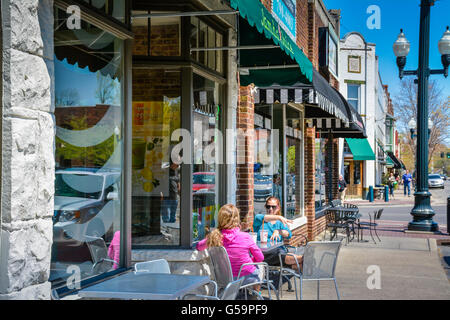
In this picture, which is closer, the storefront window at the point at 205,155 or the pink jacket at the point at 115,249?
the pink jacket at the point at 115,249

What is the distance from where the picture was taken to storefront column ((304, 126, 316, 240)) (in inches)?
523

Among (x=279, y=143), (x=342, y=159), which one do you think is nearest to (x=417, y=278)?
(x=279, y=143)

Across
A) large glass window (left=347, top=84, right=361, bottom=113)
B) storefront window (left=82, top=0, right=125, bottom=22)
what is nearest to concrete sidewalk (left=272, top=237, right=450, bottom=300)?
A: storefront window (left=82, top=0, right=125, bottom=22)

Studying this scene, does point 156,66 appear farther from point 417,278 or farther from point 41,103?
point 417,278

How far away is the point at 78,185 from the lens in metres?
4.52

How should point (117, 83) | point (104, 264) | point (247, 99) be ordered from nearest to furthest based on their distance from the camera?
1. point (104, 264)
2. point (117, 83)
3. point (247, 99)

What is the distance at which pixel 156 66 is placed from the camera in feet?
21.1

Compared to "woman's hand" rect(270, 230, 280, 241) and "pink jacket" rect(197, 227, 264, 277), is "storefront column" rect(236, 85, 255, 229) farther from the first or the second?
"pink jacket" rect(197, 227, 264, 277)

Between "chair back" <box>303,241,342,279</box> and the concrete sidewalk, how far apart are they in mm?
929

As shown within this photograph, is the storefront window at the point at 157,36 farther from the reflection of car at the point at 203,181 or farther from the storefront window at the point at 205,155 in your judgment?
the reflection of car at the point at 203,181

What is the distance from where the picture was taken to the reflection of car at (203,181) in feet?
22.1

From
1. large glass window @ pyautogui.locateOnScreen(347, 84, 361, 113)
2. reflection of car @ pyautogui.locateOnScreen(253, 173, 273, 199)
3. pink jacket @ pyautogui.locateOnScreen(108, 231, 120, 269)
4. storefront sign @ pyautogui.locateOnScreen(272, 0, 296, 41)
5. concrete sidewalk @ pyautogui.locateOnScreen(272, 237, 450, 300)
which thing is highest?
large glass window @ pyautogui.locateOnScreen(347, 84, 361, 113)

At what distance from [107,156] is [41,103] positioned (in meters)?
1.54

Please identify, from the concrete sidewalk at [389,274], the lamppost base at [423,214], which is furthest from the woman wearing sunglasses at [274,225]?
the lamppost base at [423,214]
